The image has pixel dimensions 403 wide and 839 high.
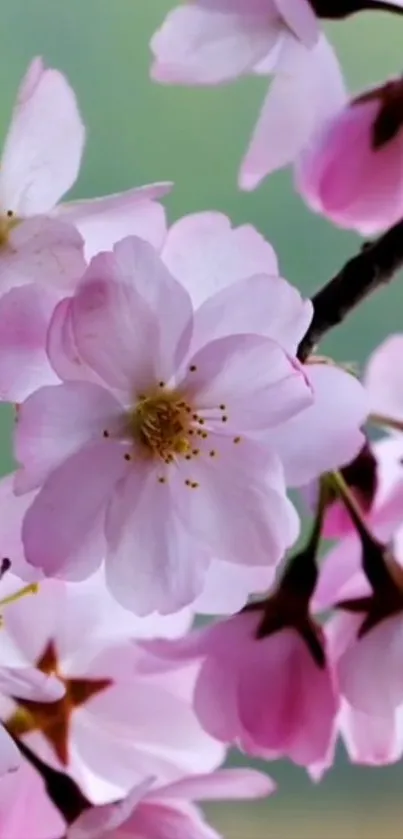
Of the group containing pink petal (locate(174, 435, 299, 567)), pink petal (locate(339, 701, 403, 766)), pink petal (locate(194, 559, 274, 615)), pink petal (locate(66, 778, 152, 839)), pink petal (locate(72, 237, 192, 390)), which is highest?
pink petal (locate(72, 237, 192, 390))

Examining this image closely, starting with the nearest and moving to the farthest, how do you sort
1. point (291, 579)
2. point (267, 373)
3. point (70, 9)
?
point (267, 373) → point (291, 579) → point (70, 9)

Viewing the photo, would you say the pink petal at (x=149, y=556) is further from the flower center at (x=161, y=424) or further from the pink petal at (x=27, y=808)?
the pink petal at (x=27, y=808)

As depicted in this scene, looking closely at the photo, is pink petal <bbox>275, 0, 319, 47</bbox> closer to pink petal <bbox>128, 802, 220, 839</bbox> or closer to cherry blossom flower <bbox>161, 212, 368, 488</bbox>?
cherry blossom flower <bbox>161, 212, 368, 488</bbox>

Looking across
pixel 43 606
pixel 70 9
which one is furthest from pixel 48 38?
pixel 43 606

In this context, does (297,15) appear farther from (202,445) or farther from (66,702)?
(66,702)

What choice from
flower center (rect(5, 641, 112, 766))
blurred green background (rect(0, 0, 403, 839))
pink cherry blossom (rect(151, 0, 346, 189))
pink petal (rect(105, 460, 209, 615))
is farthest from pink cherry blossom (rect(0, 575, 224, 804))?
blurred green background (rect(0, 0, 403, 839))

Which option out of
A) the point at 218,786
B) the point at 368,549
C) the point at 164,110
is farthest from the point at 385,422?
the point at 164,110

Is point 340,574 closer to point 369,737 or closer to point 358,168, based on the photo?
point 369,737
